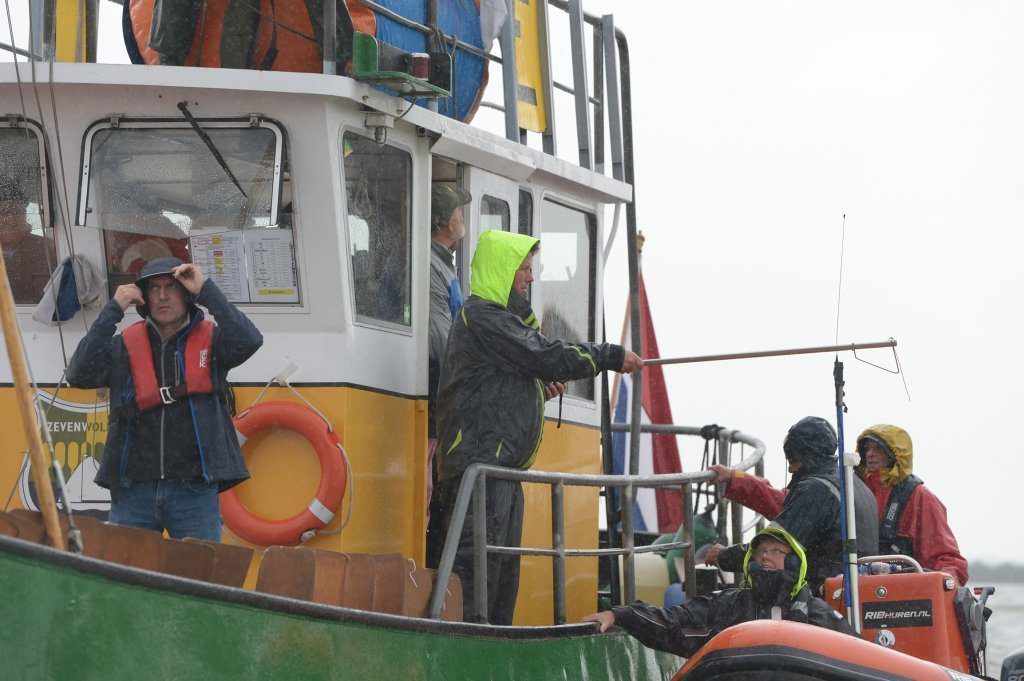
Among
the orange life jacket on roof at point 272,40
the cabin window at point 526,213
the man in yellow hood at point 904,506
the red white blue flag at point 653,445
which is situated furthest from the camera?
the red white blue flag at point 653,445

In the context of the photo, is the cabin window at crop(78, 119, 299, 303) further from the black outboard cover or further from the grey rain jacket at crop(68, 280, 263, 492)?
the black outboard cover

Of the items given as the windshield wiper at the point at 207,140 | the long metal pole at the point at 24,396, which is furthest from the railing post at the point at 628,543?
the long metal pole at the point at 24,396

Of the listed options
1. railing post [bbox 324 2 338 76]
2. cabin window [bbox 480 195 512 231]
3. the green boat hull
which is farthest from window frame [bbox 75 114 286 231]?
the green boat hull

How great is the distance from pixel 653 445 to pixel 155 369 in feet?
27.3

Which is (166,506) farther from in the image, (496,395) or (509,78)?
(509,78)

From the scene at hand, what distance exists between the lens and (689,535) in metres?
7.51

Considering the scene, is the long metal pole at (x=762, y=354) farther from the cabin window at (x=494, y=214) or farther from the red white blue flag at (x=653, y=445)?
the red white blue flag at (x=653, y=445)

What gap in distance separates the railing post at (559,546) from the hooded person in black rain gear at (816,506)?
1.32m

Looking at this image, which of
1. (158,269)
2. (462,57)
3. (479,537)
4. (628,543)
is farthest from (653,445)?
(158,269)

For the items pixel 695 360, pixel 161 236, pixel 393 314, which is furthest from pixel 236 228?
pixel 695 360

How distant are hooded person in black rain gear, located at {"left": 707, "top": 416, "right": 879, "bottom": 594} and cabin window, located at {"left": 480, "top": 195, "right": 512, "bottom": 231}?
5.43 feet

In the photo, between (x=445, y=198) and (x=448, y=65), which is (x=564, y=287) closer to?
(x=445, y=198)

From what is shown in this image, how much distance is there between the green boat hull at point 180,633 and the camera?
446 cm

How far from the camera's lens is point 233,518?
20.8 feet
